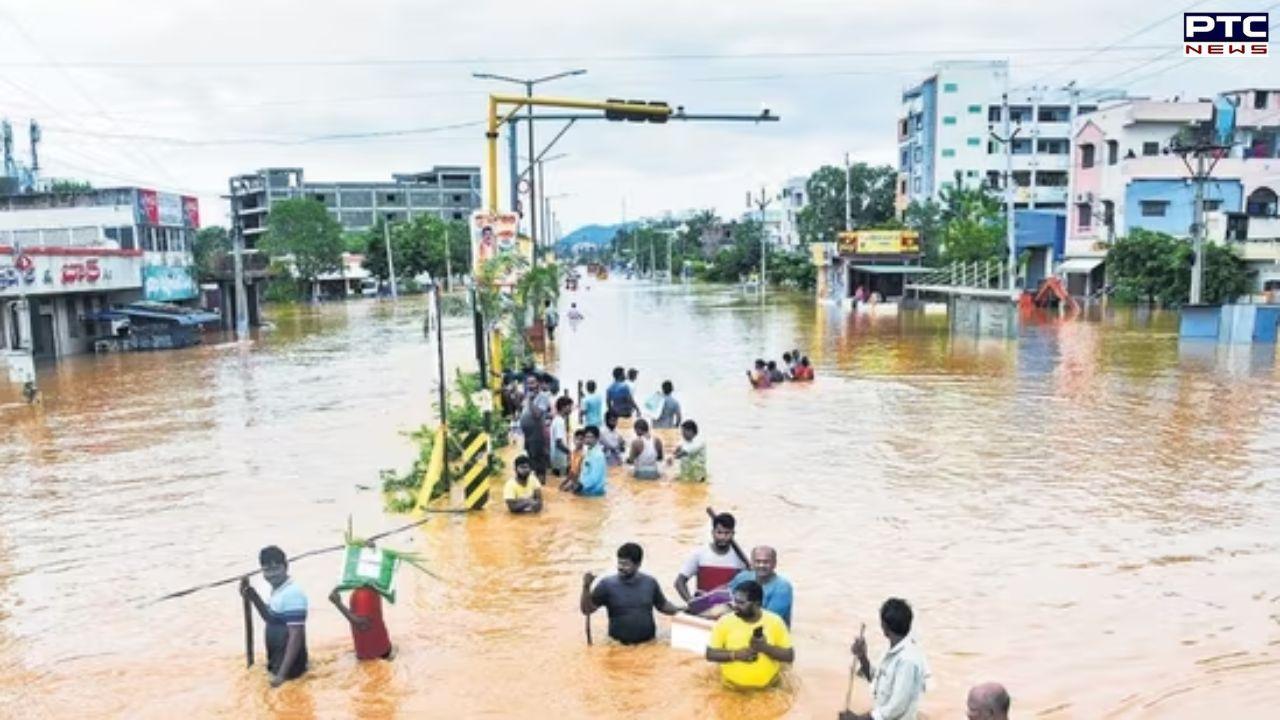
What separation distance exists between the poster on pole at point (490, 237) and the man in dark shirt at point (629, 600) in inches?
452

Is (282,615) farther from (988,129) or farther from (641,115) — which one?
(988,129)

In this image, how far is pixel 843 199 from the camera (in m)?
97.9

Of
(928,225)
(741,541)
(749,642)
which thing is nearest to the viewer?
(749,642)

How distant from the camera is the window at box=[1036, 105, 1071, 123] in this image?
87750mm

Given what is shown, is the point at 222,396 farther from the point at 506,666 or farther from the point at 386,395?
the point at 506,666

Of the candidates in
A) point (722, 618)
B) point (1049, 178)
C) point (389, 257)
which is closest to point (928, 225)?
point (1049, 178)

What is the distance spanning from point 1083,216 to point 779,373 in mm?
43390

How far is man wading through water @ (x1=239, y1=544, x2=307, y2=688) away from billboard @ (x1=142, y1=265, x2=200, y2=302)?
44.4m

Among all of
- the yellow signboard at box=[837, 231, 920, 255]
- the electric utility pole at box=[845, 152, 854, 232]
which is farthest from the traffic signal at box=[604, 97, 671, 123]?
the electric utility pole at box=[845, 152, 854, 232]

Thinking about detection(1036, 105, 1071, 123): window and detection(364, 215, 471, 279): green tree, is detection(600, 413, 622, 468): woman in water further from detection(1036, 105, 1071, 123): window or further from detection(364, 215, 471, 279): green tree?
detection(364, 215, 471, 279): green tree

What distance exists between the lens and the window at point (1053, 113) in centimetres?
8775

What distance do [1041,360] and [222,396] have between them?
24.4 metres

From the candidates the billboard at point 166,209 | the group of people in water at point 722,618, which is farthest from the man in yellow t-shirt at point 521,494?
the billboard at point 166,209

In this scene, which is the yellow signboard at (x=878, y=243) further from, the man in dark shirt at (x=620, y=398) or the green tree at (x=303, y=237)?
the green tree at (x=303, y=237)
